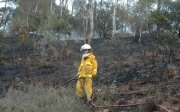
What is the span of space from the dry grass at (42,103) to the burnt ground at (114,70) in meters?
0.98

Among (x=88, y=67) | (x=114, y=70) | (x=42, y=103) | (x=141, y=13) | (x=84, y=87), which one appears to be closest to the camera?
(x=42, y=103)

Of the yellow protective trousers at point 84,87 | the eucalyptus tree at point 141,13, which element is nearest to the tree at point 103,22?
the eucalyptus tree at point 141,13

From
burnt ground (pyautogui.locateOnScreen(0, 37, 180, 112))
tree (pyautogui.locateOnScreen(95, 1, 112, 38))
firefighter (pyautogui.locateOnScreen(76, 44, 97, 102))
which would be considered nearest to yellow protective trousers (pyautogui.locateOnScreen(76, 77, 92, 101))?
firefighter (pyautogui.locateOnScreen(76, 44, 97, 102))

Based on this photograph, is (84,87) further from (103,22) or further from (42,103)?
(103,22)

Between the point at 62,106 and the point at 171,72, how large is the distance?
4.44 metres

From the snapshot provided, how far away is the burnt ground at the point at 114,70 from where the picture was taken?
31.3ft

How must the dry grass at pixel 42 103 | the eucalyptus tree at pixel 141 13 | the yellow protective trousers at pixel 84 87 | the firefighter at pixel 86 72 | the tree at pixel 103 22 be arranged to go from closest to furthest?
the dry grass at pixel 42 103 < the yellow protective trousers at pixel 84 87 < the firefighter at pixel 86 72 < the eucalyptus tree at pixel 141 13 < the tree at pixel 103 22

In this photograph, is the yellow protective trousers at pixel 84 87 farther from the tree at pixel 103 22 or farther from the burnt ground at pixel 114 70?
the tree at pixel 103 22

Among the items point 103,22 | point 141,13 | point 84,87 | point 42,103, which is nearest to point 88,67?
point 84,87

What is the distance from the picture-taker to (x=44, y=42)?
64.7ft

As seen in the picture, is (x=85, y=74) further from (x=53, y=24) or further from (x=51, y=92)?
(x=53, y=24)

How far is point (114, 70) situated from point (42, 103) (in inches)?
215

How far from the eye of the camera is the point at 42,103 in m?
8.69

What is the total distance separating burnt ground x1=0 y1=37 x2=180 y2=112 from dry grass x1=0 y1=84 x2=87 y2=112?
975mm
